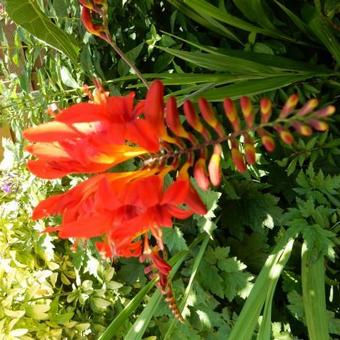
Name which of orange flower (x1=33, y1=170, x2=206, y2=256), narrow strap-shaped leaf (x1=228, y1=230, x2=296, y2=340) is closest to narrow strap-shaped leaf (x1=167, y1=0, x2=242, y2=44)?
narrow strap-shaped leaf (x1=228, y1=230, x2=296, y2=340)

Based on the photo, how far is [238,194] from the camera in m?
0.90

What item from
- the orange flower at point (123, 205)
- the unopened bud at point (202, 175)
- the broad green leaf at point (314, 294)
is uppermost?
the unopened bud at point (202, 175)

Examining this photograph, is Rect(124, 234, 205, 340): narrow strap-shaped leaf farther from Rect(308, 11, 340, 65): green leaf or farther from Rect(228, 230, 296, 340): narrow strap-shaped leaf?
Rect(308, 11, 340, 65): green leaf

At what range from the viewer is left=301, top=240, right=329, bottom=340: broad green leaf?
2.27ft

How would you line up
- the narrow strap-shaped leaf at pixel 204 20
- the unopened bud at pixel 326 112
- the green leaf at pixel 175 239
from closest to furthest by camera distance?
the unopened bud at pixel 326 112 → the narrow strap-shaped leaf at pixel 204 20 → the green leaf at pixel 175 239

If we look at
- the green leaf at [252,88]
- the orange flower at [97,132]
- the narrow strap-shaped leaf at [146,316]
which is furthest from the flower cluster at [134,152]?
the narrow strap-shaped leaf at [146,316]

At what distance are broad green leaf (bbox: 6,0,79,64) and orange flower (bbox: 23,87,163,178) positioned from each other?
1.81 feet

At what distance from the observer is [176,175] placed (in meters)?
0.61

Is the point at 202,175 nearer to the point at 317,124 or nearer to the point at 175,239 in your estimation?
the point at 317,124

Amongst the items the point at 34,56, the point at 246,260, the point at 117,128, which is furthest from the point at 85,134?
the point at 34,56

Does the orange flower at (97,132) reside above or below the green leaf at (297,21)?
above

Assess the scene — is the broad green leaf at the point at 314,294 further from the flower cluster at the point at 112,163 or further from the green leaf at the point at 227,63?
the flower cluster at the point at 112,163

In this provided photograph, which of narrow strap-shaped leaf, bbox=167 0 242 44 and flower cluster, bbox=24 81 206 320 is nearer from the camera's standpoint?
flower cluster, bbox=24 81 206 320

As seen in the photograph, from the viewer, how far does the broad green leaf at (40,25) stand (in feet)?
2.84
